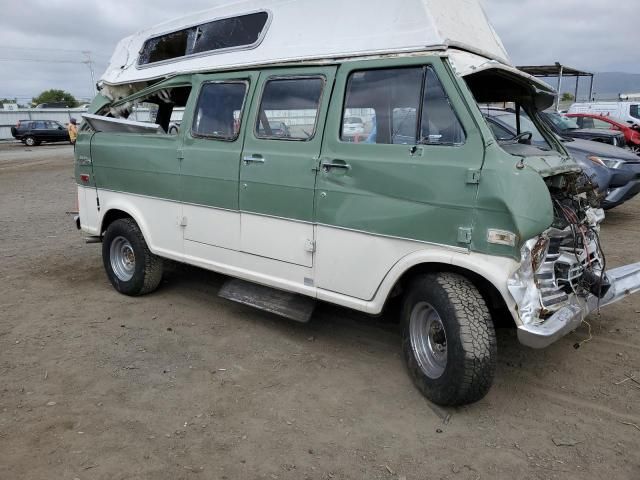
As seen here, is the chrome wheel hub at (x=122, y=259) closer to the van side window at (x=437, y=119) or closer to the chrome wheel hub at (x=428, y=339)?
the chrome wheel hub at (x=428, y=339)

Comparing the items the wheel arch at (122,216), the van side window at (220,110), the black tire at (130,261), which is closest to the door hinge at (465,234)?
the van side window at (220,110)

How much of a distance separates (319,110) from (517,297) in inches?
74.2

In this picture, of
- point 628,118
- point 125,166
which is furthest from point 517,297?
point 628,118

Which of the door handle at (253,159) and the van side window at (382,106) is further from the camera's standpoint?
the door handle at (253,159)

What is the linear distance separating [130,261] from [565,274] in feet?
13.9

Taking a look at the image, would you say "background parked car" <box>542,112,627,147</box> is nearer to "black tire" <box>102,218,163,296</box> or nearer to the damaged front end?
the damaged front end

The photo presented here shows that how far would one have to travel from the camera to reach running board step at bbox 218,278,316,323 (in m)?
4.15

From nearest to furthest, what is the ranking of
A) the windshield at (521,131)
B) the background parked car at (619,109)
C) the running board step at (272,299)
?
1. the windshield at (521,131)
2. the running board step at (272,299)
3. the background parked car at (619,109)

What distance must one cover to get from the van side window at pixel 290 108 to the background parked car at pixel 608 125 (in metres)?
12.7

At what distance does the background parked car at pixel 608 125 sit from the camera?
1441cm

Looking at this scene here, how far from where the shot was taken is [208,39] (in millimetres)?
4770

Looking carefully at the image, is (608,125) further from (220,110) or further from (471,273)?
(471,273)

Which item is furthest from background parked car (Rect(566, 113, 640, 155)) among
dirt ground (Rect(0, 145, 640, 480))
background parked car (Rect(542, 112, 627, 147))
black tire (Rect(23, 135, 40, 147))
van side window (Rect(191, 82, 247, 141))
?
black tire (Rect(23, 135, 40, 147))

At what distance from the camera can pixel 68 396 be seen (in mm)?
3590
